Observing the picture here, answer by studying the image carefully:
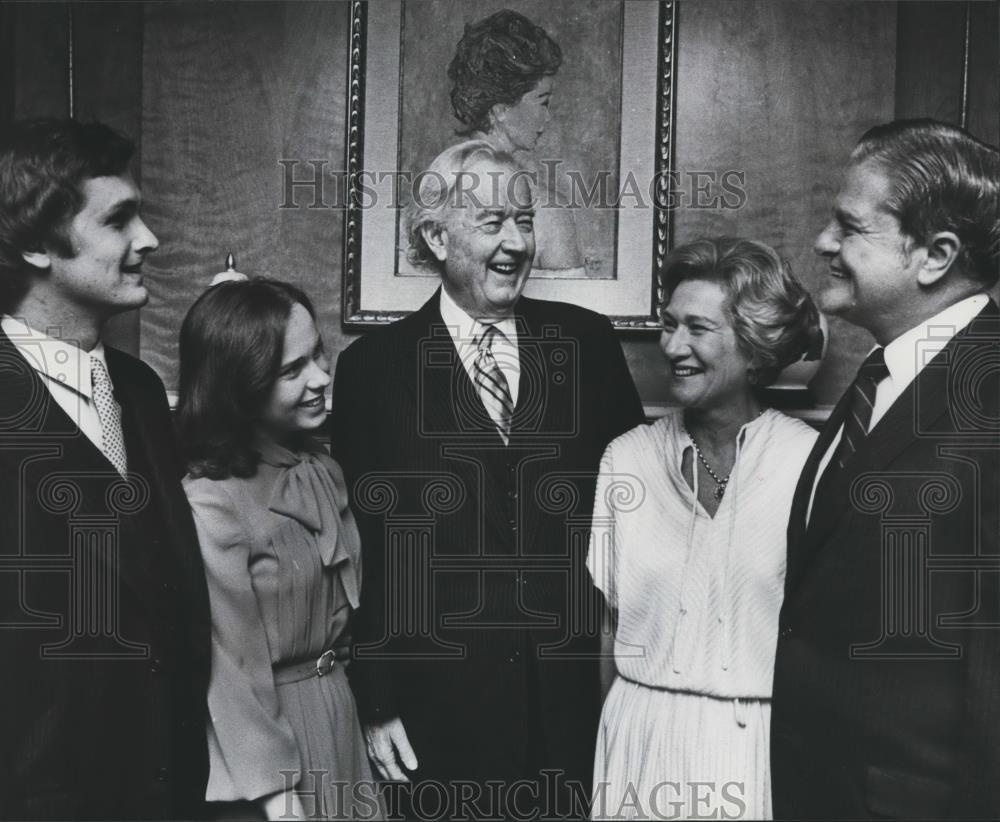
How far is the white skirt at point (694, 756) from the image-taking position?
9.18 feet

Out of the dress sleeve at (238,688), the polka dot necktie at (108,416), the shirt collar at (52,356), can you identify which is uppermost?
the shirt collar at (52,356)

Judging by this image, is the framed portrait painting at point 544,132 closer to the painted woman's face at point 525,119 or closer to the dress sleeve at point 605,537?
the painted woman's face at point 525,119

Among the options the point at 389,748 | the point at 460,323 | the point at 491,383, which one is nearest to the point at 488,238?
the point at 460,323

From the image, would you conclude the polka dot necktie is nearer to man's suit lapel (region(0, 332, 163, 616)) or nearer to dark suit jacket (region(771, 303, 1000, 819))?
man's suit lapel (region(0, 332, 163, 616))

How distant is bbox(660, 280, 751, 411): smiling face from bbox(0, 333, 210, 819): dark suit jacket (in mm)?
1282

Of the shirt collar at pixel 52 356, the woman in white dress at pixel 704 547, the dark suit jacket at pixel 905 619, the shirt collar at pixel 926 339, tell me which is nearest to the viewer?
the dark suit jacket at pixel 905 619

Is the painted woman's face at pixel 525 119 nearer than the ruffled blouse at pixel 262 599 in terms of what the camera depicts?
No

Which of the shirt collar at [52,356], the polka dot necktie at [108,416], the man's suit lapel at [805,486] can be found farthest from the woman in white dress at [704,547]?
the shirt collar at [52,356]

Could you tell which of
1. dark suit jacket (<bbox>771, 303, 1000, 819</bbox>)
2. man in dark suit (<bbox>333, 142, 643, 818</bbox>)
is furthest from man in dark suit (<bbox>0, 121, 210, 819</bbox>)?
dark suit jacket (<bbox>771, 303, 1000, 819</bbox>)

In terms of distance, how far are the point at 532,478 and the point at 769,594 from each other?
694mm

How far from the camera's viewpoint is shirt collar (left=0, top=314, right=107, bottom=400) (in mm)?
2607

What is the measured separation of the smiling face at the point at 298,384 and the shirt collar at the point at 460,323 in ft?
1.42

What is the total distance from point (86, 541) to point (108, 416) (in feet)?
1.00

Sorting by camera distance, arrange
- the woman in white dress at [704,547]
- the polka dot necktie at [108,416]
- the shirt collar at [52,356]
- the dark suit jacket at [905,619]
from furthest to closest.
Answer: the woman in white dress at [704,547] → the polka dot necktie at [108,416] → the shirt collar at [52,356] → the dark suit jacket at [905,619]
